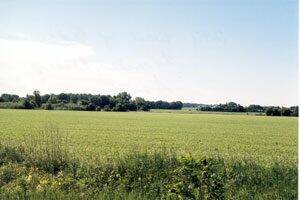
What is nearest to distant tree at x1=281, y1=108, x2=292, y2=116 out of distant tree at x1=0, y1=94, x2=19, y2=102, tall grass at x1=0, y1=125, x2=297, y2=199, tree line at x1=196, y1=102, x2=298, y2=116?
tree line at x1=196, y1=102, x2=298, y2=116

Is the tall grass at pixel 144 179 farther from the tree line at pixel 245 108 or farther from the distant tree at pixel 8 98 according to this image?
the distant tree at pixel 8 98

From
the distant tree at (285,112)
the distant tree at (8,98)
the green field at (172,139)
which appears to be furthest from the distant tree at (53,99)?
the green field at (172,139)

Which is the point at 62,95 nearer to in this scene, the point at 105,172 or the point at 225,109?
the point at 225,109

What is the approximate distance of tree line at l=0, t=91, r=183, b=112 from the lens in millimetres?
125625

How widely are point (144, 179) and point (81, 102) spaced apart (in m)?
121

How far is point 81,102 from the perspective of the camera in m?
130

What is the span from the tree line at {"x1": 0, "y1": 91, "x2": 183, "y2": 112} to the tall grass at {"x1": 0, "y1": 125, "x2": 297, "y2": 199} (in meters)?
113

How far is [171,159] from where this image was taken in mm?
11102

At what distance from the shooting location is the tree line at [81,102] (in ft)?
412

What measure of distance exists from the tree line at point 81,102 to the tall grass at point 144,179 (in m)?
113

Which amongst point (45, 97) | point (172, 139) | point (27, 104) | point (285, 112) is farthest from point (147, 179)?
point (45, 97)

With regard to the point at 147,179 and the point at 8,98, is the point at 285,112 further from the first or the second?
the point at 147,179

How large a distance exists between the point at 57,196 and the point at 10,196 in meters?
0.84

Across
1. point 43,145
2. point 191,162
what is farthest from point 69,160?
point 191,162
